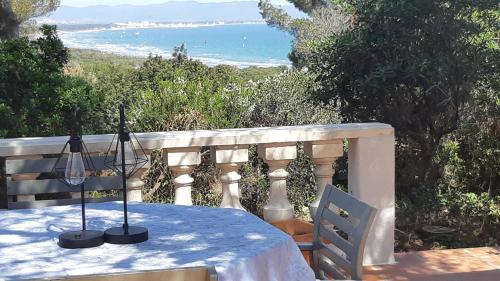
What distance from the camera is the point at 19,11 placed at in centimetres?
2009

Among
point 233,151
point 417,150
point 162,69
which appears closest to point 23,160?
point 233,151

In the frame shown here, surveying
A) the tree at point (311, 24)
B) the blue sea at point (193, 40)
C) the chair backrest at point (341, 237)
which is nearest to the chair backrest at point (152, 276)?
the chair backrest at point (341, 237)

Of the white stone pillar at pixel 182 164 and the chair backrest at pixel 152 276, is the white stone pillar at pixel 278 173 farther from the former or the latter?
the chair backrest at pixel 152 276

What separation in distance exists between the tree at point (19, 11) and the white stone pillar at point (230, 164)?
533cm

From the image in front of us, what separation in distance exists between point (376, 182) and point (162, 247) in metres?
2.11

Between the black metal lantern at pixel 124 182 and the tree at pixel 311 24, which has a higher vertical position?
the tree at pixel 311 24

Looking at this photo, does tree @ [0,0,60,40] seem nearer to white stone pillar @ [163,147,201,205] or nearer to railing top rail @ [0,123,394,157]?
railing top rail @ [0,123,394,157]

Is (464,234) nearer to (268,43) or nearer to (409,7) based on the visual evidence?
(409,7)

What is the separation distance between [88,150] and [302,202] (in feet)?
10.6

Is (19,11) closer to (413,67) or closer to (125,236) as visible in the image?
(413,67)

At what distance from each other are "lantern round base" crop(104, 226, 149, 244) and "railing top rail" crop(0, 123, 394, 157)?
121cm

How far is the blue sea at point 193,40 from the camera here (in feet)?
225

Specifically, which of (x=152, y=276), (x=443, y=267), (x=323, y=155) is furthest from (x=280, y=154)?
(x=152, y=276)

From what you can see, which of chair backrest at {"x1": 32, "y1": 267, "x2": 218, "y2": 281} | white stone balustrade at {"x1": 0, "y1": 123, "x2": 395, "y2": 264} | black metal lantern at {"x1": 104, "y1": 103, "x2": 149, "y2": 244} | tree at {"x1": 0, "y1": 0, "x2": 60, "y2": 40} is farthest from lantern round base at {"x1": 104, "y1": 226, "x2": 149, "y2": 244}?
tree at {"x1": 0, "y1": 0, "x2": 60, "y2": 40}
